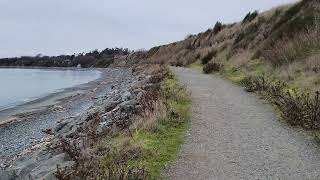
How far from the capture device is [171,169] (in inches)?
286

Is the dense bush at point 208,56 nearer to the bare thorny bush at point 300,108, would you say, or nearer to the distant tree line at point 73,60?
the bare thorny bush at point 300,108

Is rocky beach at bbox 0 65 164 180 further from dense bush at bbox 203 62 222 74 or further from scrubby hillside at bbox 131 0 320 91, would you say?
dense bush at bbox 203 62 222 74

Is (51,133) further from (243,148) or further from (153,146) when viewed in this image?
(243,148)

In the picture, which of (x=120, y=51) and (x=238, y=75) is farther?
(x=120, y=51)

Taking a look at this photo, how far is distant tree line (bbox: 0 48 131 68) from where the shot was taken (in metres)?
131

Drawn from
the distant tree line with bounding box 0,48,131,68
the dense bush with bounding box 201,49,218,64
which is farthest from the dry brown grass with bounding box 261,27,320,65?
the distant tree line with bounding box 0,48,131,68

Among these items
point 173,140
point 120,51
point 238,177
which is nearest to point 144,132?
point 173,140

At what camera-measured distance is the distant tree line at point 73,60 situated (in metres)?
131

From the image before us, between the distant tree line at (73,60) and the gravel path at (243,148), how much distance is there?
10679cm

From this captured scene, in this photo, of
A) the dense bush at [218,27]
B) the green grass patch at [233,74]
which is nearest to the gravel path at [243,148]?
the green grass patch at [233,74]

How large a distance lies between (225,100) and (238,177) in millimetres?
7101

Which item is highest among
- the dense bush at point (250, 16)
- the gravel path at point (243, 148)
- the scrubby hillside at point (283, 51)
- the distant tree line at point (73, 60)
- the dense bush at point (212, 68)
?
the dense bush at point (250, 16)

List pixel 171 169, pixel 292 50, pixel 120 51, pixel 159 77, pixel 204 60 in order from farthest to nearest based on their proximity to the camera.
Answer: pixel 120 51
pixel 204 60
pixel 159 77
pixel 292 50
pixel 171 169

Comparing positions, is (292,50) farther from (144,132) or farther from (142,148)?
(142,148)
